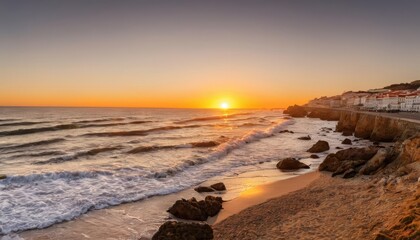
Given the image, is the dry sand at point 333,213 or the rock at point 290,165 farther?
the rock at point 290,165

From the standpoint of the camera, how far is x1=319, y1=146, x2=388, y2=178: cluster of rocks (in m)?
13.9

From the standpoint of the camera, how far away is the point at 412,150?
12.7 m

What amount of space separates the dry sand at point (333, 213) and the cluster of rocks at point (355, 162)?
6.37 feet

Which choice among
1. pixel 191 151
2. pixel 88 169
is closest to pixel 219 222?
pixel 88 169

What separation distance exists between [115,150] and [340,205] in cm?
2072

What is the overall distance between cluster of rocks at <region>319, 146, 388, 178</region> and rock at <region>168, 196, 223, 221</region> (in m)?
6.98

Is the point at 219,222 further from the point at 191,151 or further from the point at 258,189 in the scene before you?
the point at 191,151

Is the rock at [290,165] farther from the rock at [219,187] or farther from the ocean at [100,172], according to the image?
the rock at [219,187]

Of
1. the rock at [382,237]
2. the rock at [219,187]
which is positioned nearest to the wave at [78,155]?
the rock at [219,187]

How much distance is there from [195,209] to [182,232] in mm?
2485

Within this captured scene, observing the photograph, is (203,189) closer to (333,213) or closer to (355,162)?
(333,213)

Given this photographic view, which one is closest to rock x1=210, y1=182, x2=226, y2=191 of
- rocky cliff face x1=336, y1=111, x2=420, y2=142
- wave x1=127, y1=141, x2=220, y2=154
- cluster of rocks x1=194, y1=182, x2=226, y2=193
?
cluster of rocks x1=194, y1=182, x2=226, y2=193

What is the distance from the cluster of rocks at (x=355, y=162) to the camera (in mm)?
13906

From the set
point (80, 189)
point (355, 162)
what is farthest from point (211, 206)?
point (355, 162)
